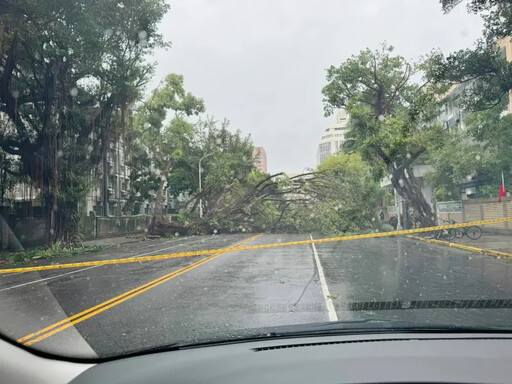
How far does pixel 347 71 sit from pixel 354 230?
29.1 ft

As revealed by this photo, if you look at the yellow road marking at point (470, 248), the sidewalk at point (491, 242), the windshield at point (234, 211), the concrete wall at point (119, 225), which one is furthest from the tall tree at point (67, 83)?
the sidewalk at point (491, 242)

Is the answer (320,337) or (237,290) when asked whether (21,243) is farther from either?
(320,337)

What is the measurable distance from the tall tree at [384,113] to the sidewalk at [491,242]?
13.6 ft

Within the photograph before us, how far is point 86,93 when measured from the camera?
22.9 metres

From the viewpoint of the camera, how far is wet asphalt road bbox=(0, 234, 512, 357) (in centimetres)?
522

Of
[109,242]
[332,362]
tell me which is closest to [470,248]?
[332,362]

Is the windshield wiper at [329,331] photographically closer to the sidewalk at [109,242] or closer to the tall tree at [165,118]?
the sidewalk at [109,242]

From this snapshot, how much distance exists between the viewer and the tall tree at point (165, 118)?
119ft

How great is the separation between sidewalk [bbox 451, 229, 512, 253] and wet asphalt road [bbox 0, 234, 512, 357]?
263cm

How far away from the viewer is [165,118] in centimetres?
3759

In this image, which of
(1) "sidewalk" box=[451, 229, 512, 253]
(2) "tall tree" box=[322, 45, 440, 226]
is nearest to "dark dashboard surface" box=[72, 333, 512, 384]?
(1) "sidewalk" box=[451, 229, 512, 253]

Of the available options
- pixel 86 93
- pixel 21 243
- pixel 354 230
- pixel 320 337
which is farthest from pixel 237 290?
pixel 21 243

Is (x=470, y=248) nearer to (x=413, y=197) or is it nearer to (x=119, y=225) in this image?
(x=413, y=197)

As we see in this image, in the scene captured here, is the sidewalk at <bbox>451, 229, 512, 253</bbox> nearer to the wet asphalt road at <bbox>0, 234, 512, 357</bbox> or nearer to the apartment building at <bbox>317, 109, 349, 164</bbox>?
the wet asphalt road at <bbox>0, 234, 512, 357</bbox>
